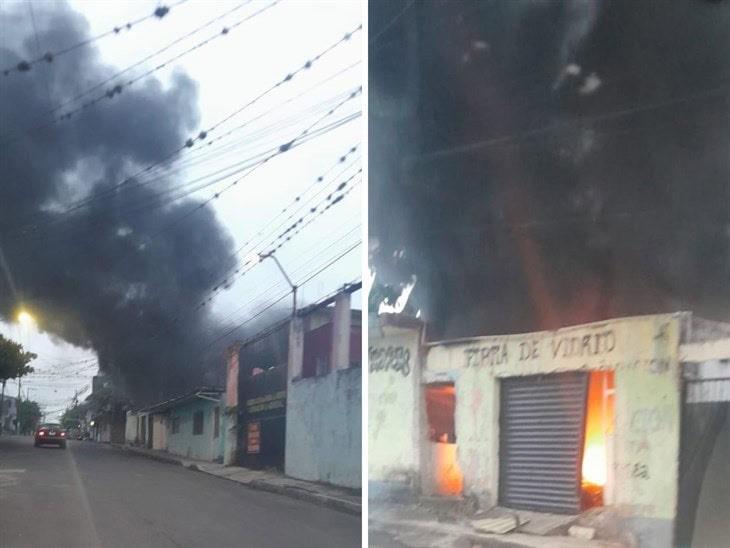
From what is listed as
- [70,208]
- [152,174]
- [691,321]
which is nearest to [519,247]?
[691,321]

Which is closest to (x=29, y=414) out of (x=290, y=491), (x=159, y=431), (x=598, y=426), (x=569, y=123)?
(x=159, y=431)

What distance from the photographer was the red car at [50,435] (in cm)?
246

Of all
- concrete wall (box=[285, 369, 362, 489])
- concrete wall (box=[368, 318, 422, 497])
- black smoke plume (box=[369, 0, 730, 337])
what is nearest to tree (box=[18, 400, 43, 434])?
concrete wall (box=[285, 369, 362, 489])

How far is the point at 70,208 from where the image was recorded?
90.4 inches

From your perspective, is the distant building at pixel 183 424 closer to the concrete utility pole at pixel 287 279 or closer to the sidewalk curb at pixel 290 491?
the sidewalk curb at pixel 290 491

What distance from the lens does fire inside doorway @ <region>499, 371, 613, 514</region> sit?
7.21 feet

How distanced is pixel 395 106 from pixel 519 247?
57 cm

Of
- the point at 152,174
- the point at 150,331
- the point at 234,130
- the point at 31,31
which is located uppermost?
the point at 31,31

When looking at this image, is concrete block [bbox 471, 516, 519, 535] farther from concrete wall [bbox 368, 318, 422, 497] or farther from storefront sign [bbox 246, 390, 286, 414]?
storefront sign [bbox 246, 390, 286, 414]

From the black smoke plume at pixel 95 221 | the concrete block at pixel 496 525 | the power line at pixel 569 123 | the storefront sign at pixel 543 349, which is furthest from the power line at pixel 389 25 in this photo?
the concrete block at pixel 496 525

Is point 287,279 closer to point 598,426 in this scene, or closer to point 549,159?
point 549,159

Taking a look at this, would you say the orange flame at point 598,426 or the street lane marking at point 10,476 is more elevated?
the orange flame at point 598,426

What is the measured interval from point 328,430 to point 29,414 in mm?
904

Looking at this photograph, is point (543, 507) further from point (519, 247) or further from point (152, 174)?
point (152, 174)
